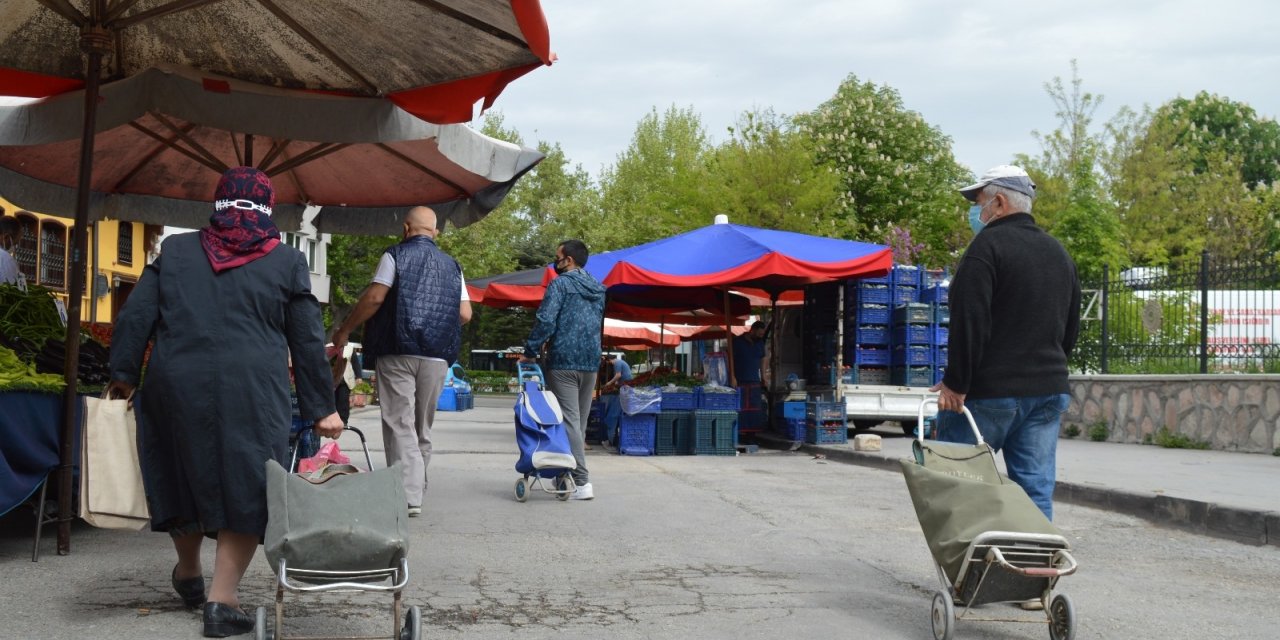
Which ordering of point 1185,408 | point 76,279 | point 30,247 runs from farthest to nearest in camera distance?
point 30,247, point 1185,408, point 76,279

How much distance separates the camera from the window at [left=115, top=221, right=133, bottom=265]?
103 feet

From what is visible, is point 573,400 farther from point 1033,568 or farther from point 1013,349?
point 1033,568

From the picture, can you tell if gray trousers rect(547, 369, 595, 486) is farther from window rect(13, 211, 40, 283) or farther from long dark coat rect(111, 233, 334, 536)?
window rect(13, 211, 40, 283)

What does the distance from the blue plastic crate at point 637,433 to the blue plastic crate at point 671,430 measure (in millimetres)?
75

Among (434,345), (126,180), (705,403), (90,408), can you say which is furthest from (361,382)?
(90,408)

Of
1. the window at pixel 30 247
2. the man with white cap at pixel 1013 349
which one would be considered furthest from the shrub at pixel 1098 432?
the window at pixel 30 247

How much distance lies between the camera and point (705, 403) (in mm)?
15055

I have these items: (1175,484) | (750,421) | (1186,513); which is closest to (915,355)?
(750,421)

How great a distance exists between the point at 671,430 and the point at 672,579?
9062 millimetres

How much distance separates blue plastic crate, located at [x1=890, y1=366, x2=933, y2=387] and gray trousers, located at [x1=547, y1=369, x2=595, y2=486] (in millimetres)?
8456

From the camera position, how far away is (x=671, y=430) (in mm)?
15031

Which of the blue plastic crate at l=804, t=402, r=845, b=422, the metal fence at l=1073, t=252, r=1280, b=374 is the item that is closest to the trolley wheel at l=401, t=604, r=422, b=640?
the blue plastic crate at l=804, t=402, r=845, b=422

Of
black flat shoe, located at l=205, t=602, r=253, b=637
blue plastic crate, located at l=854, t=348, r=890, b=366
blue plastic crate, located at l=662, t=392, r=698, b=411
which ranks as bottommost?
black flat shoe, located at l=205, t=602, r=253, b=637

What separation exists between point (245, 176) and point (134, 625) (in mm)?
1773
